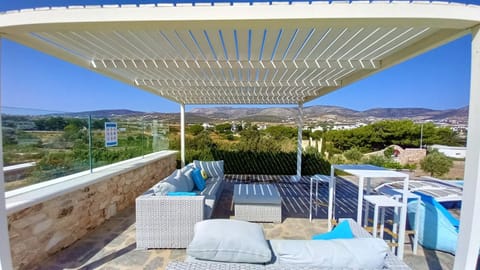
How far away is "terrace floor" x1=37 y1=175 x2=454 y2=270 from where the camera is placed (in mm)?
2967

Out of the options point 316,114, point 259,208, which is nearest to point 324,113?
point 316,114

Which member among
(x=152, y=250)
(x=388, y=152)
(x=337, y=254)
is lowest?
(x=152, y=250)

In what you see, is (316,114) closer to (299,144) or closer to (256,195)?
(299,144)

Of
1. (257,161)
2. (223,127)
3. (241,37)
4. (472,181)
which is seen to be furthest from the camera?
(223,127)

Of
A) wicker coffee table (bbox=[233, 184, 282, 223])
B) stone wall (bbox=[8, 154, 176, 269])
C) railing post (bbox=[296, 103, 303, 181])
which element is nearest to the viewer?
stone wall (bbox=[8, 154, 176, 269])

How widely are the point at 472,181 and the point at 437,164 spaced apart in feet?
26.7

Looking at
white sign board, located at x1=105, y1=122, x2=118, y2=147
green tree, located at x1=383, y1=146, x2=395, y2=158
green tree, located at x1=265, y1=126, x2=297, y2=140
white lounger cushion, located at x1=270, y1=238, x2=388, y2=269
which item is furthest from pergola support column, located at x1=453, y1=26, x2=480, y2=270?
green tree, located at x1=383, y1=146, x2=395, y2=158

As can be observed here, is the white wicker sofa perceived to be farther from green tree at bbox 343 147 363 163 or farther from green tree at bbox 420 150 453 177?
green tree at bbox 420 150 453 177

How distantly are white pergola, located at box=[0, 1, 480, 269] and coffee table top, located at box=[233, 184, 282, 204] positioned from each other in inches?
92.6

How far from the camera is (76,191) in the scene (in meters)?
3.54

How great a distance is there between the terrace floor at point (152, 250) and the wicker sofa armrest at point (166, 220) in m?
0.13

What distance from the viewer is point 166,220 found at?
333 centimetres

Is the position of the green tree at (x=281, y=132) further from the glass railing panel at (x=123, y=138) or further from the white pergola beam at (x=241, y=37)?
the white pergola beam at (x=241, y=37)

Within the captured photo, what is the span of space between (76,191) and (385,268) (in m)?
4.13
